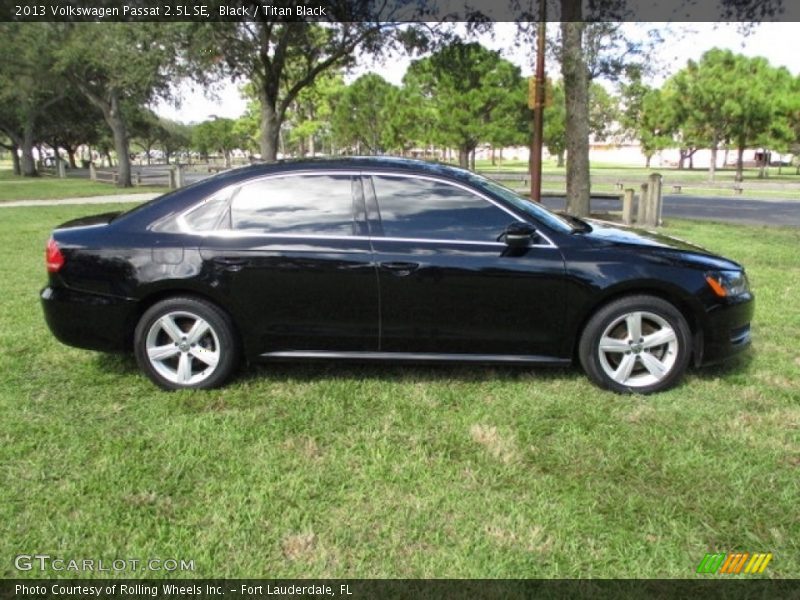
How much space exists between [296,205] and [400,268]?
0.83m

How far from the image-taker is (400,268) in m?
4.00

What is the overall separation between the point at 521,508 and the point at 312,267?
1.98 metres

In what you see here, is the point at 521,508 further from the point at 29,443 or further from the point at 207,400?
the point at 29,443

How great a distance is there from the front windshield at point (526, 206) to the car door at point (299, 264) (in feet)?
2.85

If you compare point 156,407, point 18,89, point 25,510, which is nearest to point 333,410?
point 156,407

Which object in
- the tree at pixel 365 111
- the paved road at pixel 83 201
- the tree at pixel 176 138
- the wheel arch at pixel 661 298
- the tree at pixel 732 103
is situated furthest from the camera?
the tree at pixel 176 138

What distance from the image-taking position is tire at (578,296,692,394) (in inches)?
160

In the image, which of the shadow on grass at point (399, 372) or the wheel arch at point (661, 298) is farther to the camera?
the shadow on grass at point (399, 372)

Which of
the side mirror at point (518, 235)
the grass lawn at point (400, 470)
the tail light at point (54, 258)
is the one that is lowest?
the grass lawn at point (400, 470)

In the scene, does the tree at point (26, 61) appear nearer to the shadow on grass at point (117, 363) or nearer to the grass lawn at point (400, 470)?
the shadow on grass at point (117, 363)

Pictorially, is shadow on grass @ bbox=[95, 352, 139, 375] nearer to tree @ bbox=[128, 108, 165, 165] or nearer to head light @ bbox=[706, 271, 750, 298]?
head light @ bbox=[706, 271, 750, 298]

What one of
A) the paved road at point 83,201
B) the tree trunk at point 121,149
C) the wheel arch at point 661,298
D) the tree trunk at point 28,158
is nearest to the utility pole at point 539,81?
the wheel arch at point 661,298

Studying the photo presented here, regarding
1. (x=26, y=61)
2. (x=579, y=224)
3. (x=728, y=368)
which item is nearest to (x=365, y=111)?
(x=26, y=61)

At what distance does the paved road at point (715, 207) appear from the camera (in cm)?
1625
